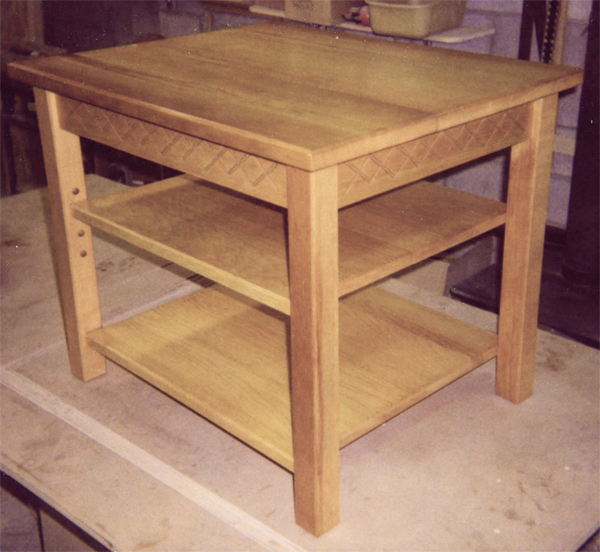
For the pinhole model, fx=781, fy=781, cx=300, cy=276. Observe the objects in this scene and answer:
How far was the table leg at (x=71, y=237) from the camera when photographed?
4.87 feet

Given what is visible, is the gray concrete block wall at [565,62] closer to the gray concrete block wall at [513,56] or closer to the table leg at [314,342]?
the gray concrete block wall at [513,56]

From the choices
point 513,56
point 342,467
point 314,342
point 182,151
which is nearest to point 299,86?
point 182,151

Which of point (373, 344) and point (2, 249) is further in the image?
point (2, 249)

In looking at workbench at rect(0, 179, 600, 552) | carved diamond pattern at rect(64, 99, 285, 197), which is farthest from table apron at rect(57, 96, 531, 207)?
workbench at rect(0, 179, 600, 552)

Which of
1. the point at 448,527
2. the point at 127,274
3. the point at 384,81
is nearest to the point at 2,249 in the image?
the point at 127,274

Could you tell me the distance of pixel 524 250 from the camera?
144 cm

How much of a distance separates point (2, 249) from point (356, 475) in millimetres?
1433

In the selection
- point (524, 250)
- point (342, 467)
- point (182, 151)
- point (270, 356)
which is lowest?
point (342, 467)

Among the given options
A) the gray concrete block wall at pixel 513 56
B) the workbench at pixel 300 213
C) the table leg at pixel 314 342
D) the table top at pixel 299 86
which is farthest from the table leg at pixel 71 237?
the gray concrete block wall at pixel 513 56

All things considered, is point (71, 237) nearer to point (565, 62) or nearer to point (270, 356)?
point (270, 356)

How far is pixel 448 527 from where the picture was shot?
1.28 m

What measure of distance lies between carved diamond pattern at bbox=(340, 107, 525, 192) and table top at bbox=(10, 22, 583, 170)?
44 mm

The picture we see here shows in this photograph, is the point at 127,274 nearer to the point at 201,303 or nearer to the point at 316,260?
the point at 201,303

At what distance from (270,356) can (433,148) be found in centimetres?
58
